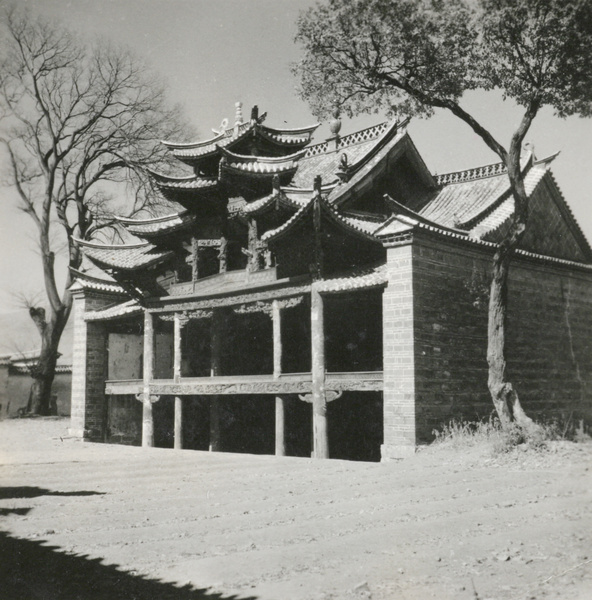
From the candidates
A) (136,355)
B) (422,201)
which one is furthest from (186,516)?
(136,355)

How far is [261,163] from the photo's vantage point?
16.4m

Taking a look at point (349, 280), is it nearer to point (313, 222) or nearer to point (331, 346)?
point (313, 222)

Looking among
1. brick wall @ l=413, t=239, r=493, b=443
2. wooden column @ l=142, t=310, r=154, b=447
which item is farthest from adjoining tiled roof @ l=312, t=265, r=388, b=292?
wooden column @ l=142, t=310, r=154, b=447

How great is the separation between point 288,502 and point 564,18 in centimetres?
782

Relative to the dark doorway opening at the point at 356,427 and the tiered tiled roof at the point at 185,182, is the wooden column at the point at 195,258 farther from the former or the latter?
the dark doorway opening at the point at 356,427

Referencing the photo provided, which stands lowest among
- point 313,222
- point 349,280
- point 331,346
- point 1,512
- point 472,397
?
point 1,512

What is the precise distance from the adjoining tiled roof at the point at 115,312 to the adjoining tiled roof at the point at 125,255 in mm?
1307

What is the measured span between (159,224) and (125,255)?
1.54 metres

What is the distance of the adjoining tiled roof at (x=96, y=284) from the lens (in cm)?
2019

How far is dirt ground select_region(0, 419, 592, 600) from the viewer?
5.05 meters

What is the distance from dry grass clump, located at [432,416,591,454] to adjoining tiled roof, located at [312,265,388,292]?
9.45ft

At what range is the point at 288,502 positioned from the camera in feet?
27.5

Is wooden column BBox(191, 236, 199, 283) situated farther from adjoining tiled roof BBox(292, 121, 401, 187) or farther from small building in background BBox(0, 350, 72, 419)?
small building in background BBox(0, 350, 72, 419)

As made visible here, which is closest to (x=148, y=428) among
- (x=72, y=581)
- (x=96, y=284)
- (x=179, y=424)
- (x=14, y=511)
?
(x=179, y=424)
